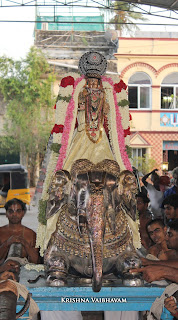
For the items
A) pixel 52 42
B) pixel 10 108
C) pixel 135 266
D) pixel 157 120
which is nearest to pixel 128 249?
pixel 135 266

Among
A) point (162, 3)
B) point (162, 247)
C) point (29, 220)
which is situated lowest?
point (29, 220)

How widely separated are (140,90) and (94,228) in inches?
611

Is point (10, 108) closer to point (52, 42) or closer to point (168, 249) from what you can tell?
point (52, 42)

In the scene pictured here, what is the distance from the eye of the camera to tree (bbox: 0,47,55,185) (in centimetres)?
1945

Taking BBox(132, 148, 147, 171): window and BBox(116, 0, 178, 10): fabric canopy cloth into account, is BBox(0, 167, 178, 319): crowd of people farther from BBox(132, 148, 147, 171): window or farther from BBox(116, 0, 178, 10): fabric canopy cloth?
BBox(132, 148, 147, 171): window

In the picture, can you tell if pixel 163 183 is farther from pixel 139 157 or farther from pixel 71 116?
pixel 139 157

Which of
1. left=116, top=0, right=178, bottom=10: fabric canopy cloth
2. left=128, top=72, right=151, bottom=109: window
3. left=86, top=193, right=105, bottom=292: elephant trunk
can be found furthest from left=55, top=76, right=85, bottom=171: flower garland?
left=128, top=72, right=151, bottom=109: window

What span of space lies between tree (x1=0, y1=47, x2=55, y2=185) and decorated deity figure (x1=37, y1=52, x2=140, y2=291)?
14.8m

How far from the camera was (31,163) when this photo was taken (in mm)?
20781

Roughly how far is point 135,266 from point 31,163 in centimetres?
1704

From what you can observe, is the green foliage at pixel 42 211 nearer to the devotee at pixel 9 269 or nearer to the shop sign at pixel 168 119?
the devotee at pixel 9 269

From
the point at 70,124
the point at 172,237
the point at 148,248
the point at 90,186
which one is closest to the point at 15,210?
the point at 70,124

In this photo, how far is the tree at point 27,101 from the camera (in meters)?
19.5

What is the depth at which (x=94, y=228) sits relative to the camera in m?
3.73
